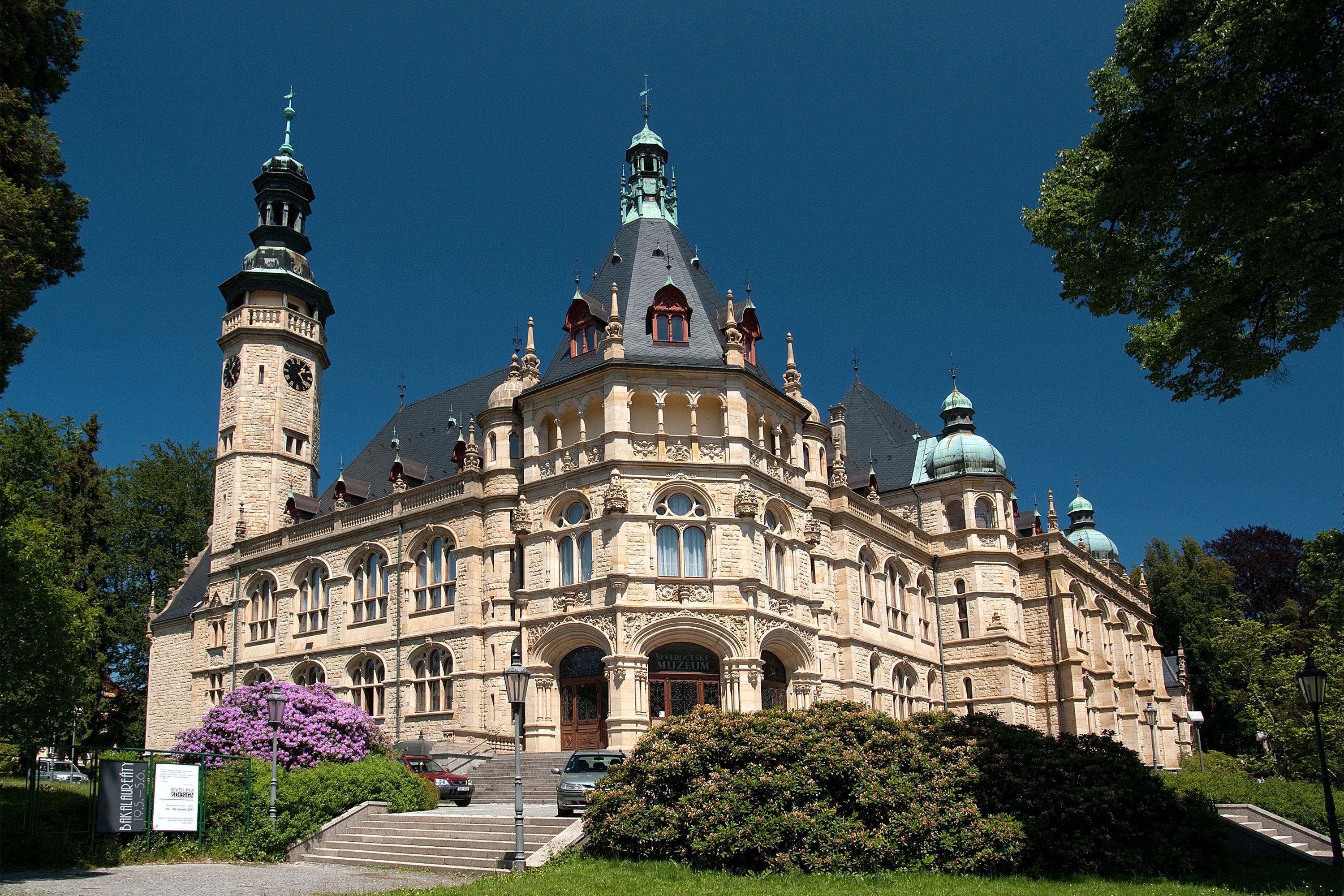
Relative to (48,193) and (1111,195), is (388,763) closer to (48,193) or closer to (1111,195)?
(48,193)

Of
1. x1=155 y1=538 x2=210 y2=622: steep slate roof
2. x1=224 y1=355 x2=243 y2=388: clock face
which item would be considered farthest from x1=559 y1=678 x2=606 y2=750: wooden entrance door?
x1=224 y1=355 x2=243 y2=388: clock face

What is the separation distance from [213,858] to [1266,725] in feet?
136

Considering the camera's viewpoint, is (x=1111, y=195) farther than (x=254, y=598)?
No

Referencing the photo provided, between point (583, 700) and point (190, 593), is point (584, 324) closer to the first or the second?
point (583, 700)

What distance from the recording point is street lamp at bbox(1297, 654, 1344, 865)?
19141 millimetres

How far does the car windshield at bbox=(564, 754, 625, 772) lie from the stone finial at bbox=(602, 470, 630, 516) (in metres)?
10.0

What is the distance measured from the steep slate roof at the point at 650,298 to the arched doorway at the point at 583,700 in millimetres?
9258

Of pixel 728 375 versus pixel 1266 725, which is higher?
pixel 728 375

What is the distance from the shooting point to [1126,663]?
58.2 m

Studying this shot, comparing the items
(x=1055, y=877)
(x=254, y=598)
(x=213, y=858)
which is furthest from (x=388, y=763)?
(x=254, y=598)

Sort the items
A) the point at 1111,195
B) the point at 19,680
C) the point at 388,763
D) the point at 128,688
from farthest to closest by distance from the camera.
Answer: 1. the point at 128,688
2. the point at 19,680
3. the point at 388,763
4. the point at 1111,195

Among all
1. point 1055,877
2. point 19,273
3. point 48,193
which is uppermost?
point 48,193

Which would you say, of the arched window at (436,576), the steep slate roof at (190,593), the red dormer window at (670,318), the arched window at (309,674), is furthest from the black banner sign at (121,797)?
the steep slate roof at (190,593)

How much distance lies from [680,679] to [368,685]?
13.2 metres
